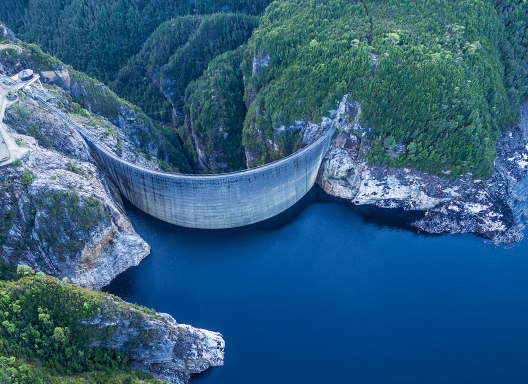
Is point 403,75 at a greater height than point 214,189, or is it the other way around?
point 403,75

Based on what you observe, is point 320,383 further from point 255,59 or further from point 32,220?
point 255,59

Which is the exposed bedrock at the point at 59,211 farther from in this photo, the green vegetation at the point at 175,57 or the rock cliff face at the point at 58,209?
the green vegetation at the point at 175,57

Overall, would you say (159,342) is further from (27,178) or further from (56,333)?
(27,178)

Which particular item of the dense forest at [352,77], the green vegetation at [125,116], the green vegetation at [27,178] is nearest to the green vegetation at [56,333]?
the green vegetation at [27,178]

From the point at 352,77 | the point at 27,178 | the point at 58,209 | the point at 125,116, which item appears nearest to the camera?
the point at 27,178

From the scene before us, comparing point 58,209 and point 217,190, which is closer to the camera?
point 58,209

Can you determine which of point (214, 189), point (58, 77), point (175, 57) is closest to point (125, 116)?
point (58, 77)
